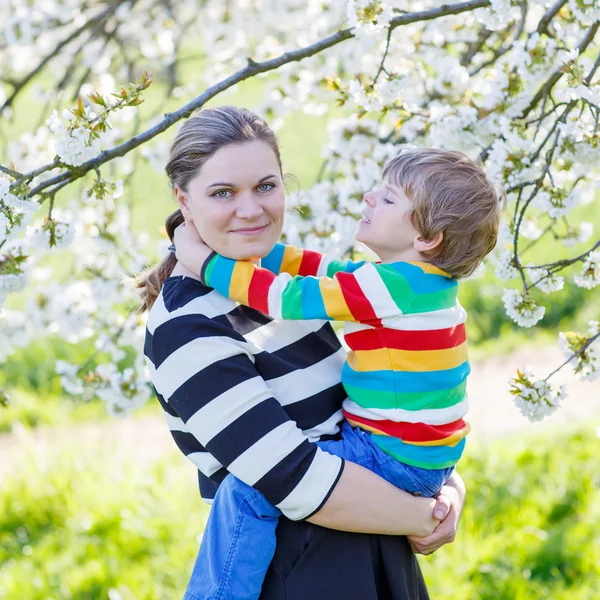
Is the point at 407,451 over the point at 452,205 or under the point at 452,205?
under

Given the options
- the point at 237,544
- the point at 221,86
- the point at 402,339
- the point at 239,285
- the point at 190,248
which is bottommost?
the point at 237,544

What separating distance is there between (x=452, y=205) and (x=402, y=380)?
0.36 meters

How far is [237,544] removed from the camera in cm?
152

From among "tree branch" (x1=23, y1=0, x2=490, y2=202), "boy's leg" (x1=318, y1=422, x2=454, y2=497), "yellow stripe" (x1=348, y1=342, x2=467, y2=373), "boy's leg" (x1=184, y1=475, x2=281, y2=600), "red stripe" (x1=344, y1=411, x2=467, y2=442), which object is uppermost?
"tree branch" (x1=23, y1=0, x2=490, y2=202)

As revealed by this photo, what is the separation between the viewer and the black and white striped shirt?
4.83ft

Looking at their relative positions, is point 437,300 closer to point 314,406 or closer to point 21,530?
point 314,406

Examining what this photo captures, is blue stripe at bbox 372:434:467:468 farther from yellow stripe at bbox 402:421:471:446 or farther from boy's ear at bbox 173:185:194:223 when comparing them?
boy's ear at bbox 173:185:194:223

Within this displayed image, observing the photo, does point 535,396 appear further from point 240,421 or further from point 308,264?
point 240,421

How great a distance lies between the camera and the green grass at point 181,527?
10.1 feet

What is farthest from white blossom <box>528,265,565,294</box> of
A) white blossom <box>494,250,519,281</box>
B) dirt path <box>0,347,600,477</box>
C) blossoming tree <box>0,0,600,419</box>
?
dirt path <box>0,347,600,477</box>

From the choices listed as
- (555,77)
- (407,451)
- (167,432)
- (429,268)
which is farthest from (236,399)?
(167,432)

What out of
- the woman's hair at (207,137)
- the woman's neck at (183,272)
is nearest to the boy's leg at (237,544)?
Result: the woman's neck at (183,272)

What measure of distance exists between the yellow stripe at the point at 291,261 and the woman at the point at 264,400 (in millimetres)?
222

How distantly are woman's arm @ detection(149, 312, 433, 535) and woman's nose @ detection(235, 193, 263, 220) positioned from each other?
219mm
